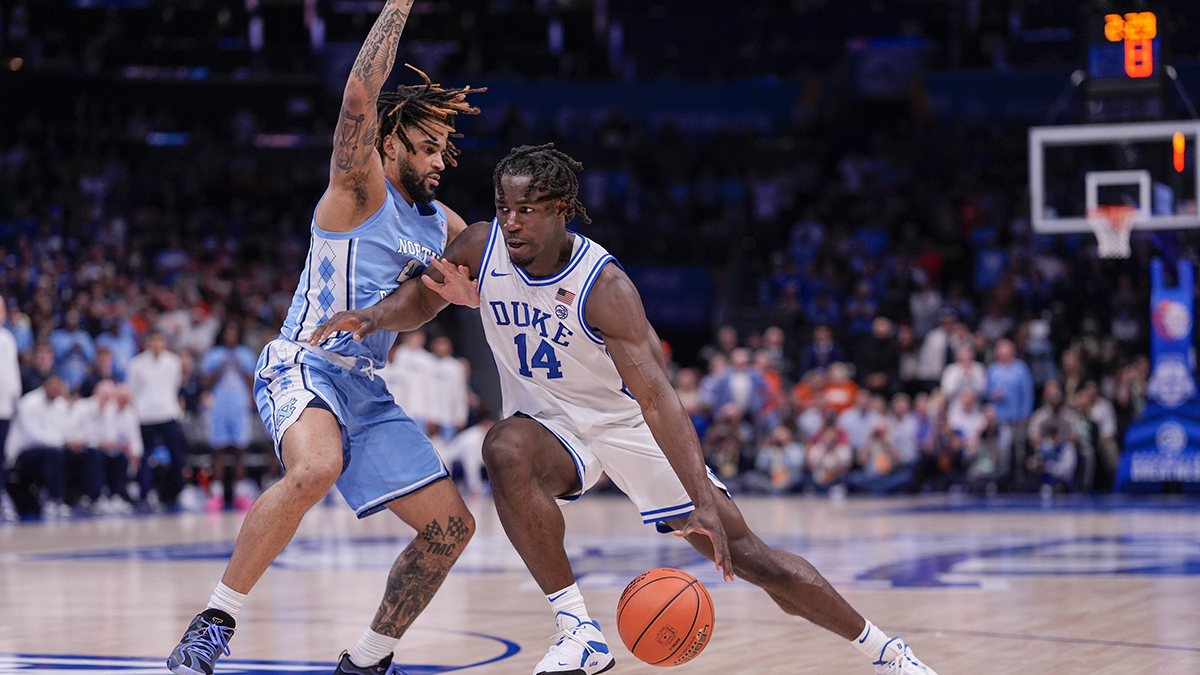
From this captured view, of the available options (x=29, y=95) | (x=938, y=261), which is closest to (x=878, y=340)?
(x=938, y=261)

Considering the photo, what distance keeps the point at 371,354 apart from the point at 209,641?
128cm

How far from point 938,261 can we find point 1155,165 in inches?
297

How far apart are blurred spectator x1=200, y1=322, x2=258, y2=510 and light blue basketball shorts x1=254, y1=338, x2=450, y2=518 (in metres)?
11.5

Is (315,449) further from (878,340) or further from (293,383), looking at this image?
(878,340)

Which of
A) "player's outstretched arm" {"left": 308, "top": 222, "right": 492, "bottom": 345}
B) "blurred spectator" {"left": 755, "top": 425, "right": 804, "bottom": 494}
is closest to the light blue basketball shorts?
"player's outstretched arm" {"left": 308, "top": 222, "right": 492, "bottom": 345}

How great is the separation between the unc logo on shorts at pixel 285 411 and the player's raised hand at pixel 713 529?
1476 millimetres

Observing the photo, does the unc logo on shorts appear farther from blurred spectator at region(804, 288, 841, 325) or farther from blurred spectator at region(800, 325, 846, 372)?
blurred spectator at region(804, 288, 841, 325)

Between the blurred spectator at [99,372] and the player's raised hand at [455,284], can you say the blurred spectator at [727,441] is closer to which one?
the blurred spectator at [99,372]

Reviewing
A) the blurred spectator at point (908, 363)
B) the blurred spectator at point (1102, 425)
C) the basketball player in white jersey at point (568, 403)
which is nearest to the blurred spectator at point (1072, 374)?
the blurred spectator at point (1102, 425)

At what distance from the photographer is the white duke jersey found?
196 inches

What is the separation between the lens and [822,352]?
63.8 ft

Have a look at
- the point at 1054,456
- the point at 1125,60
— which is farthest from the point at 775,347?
the point at 1125,60

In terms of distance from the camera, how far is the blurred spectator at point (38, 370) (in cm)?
1499

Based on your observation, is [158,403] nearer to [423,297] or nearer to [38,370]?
[38,370]
